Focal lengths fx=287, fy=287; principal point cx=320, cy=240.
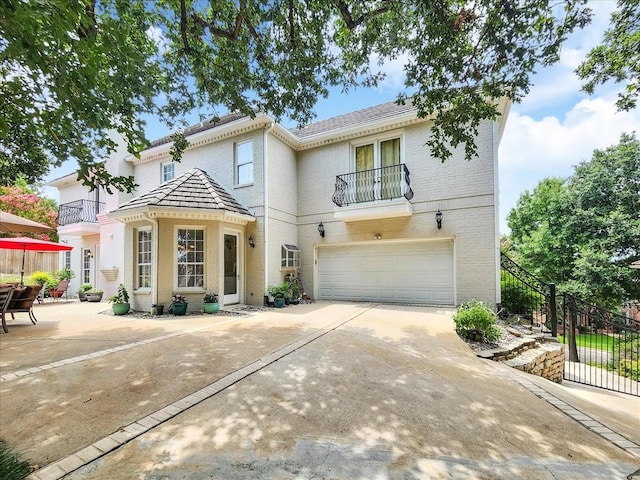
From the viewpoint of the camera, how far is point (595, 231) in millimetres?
14617

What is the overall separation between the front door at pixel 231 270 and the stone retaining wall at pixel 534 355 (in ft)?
24.2

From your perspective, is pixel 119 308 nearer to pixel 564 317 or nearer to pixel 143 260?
pixel 143 260

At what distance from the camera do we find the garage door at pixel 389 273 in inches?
376

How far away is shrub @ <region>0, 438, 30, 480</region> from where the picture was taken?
80.4 inches

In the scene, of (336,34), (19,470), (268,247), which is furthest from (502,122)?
(19,470)

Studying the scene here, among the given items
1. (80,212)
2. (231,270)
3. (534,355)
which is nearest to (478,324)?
(534,355)

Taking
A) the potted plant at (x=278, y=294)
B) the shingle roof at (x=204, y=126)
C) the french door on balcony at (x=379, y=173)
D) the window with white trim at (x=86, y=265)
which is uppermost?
the shingle roof at (x=204, y=126)

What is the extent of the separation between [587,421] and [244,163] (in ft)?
34.7

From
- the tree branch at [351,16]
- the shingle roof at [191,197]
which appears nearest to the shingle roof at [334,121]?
the shingle roof at [191,197]

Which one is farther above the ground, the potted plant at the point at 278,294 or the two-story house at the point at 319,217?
the two-story house at the point at 319,217

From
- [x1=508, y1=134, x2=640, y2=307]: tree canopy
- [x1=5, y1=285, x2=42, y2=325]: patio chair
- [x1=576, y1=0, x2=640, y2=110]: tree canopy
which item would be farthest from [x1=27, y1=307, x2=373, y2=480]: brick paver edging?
[x1=508, y1=134, x2=640, y2=307]: tree canopy

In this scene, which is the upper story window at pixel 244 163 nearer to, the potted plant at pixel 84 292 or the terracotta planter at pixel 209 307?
the terracotta planter at pixel 209 307

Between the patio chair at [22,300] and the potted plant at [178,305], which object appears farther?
the potted plant at [178,305]

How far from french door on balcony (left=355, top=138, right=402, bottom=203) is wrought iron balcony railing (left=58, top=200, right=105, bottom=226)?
12.7m
